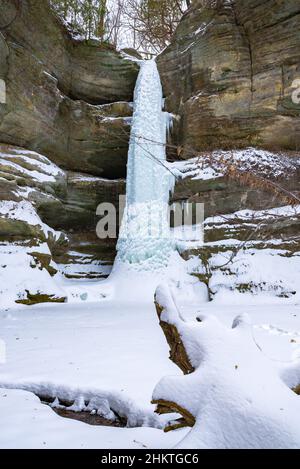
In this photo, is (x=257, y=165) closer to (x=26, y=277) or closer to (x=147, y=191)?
(x=147, y=191)

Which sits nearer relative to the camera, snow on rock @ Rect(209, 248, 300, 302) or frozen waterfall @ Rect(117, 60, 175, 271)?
snow on rock @ Rect(209, 248, 300, 302)

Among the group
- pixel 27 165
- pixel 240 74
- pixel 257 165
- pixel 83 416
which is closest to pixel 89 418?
pixel 83 416

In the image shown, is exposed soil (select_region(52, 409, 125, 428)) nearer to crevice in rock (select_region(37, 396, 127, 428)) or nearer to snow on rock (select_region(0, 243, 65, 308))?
crevice in rock (select_region(37, 396, 127, 428))

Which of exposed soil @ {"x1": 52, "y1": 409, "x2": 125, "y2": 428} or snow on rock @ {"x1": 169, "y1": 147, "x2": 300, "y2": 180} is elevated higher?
snow on rock @ {"x1": 169, "y1": 147, "x2": 300, "y2": 180}

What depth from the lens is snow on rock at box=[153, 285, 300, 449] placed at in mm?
1251

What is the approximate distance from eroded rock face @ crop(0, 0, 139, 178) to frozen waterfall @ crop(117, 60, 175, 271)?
69cm

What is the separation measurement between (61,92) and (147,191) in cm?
418

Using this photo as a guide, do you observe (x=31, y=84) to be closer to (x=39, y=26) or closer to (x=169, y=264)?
(x=39, y=26)

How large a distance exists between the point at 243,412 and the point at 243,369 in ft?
0.64

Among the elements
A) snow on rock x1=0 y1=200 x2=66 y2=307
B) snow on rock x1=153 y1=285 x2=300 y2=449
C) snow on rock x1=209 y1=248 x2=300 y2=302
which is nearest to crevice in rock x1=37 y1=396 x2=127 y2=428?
snow on rock x1=153 y1=285 x2=300 y2=449

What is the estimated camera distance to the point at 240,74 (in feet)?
32.4

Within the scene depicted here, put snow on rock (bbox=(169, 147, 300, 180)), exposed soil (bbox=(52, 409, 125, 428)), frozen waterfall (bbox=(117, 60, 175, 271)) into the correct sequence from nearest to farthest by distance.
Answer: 1. exposed soil (bbox=(52, 409, 125, 428))
2. frozen waterfall (bbox=(117, 60, 175, 271))
3. snow on rock (bbox=(169, 147, 300, 180))

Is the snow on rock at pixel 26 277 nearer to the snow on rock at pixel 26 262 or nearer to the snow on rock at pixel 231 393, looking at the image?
the snow on rock at pixel 26 262

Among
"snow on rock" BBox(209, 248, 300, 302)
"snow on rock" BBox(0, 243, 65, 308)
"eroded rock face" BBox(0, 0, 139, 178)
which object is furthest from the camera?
"eroded rock face" BBox(0, 0, 139, 178)
